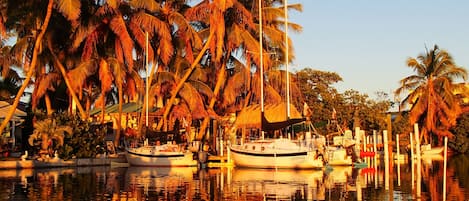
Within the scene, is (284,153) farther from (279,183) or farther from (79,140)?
(79,140)

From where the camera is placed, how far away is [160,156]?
43.6 meters

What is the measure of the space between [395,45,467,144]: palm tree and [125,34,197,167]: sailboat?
27644mm

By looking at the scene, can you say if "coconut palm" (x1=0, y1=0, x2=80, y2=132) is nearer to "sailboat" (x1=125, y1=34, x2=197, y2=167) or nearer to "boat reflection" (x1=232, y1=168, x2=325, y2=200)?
"sailboat" (x1=125, y1=34, x2=197, y2=167)

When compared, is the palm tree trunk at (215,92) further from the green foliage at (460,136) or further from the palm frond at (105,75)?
the green foliage at (460,136)

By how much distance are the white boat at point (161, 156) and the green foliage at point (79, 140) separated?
2184 millimetres

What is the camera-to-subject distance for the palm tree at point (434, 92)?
6234 cm

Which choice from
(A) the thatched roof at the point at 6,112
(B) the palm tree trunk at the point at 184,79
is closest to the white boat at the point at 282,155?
(B) the palm tree trunk at the point at 184,79

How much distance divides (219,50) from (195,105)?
14.7 ft

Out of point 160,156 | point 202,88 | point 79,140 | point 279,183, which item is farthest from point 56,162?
point 279,183

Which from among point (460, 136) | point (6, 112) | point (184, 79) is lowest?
point (460, 136)

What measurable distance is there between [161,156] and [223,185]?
13.4 m

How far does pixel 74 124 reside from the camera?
43.1 metres

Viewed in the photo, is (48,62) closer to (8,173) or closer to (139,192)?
(8,173)

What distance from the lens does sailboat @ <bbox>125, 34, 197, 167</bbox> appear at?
4338 centimetres
